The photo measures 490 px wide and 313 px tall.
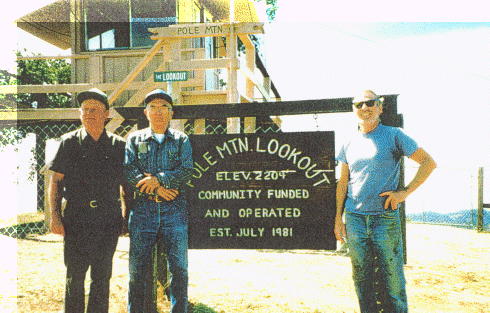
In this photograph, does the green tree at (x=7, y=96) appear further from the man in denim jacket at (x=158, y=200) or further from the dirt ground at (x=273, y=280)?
the man in denim jacket at (x=158, y=200)

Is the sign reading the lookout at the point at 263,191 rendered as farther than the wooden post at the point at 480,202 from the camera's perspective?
No

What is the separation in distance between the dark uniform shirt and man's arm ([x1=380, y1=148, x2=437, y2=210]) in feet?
7.44

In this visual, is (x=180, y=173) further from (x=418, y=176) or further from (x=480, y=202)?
(x=480, y=202)

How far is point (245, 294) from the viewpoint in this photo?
4.87m

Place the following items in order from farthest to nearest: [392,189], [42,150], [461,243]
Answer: [42,150], [461,243], [392,189]

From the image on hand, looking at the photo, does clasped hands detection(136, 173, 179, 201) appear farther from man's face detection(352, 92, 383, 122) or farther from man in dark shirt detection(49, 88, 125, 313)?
man's face detection(352, 92, 383, 122)

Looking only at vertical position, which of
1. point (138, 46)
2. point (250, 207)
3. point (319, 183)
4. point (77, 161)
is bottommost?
point (250, 207)

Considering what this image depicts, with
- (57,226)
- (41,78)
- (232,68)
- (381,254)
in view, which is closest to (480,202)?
(232,68)

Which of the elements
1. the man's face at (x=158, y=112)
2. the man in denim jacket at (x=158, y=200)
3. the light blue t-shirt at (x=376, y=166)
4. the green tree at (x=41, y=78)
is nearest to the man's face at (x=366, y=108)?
the light blue t-shirt at (x=376, y=166)

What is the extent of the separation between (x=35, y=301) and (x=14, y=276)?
1585 mm

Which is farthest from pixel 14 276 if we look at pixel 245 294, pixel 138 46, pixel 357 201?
pixel 138 46

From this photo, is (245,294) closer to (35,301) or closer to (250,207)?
(250,207)

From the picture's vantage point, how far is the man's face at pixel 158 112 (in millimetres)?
3420

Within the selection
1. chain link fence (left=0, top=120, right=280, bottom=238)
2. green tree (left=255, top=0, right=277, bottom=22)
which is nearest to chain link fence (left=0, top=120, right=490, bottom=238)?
chain link fence (left=0, top=120, right=280, bottom=238)
